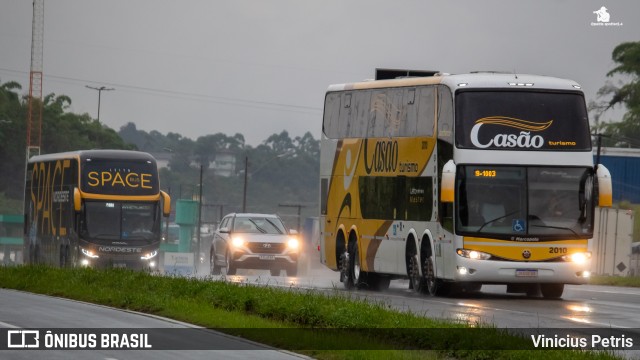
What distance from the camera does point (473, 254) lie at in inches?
1121

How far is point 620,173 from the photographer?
106m

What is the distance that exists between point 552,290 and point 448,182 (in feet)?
12.4

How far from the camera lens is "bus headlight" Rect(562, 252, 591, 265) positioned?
A: 93.8 feet

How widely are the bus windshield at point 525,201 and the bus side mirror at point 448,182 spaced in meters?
0.26

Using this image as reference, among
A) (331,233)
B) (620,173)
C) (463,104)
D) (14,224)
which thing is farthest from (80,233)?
(14,224)

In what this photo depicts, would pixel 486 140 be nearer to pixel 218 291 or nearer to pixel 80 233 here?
pixel 218 291

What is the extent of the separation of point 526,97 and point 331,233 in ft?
26.2

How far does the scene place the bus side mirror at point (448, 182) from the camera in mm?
28422

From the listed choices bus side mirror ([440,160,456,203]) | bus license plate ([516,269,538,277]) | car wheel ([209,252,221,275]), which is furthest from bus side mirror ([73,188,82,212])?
bus license plate ([516,269,538,277])

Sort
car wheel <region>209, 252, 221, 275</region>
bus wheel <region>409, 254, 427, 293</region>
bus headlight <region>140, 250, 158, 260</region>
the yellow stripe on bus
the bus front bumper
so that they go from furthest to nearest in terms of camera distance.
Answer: bus headlight <region>140, 250, 158, 260</region>, car wheel <region>209, 252, 221, 275</region>, bus wheel <region>409, 254, 427, 293</region>, the yellow stripe on bus, the bus front bumper

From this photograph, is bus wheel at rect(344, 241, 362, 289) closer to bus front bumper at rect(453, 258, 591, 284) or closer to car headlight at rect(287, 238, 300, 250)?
bus front bumper at rect(453, 258, 591, 284)

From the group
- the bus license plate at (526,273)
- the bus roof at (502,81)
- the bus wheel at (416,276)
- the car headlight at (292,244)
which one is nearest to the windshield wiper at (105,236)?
the car headlight at (292,244)

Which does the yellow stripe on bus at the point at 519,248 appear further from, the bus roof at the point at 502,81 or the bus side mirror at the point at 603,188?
the bus roof at the point at 502,81

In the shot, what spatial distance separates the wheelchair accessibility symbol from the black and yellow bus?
19.4 m
